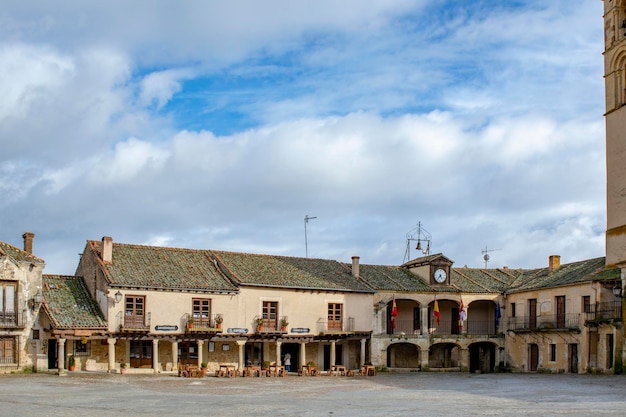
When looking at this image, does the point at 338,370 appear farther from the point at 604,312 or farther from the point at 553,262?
the point at 553,262

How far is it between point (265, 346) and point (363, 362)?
6.01 metres

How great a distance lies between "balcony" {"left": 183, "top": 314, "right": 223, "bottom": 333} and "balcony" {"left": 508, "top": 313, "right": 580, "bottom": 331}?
19080 mm

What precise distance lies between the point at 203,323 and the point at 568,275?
71.6 ft

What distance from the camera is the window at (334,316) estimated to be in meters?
50.9

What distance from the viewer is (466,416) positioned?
853 inches

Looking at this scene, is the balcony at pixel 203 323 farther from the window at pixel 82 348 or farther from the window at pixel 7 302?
the window at pixel 7 302

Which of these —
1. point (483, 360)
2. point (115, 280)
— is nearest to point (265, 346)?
point (115, 280)

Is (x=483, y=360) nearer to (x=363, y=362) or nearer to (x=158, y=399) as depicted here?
(x=363, y=362)

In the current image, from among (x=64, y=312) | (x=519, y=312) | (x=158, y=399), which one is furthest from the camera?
(x=519, y=312)

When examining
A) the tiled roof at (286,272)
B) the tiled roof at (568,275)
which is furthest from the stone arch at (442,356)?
the tiled roof at (286,272)

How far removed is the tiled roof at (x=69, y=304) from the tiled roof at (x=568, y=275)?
26.3m

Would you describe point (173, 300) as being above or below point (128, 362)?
above

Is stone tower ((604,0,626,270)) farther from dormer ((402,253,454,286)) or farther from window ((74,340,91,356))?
window ((74,340,91,356))

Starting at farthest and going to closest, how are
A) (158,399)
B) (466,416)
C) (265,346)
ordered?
(265,346) < (158,399) < (466,416)
